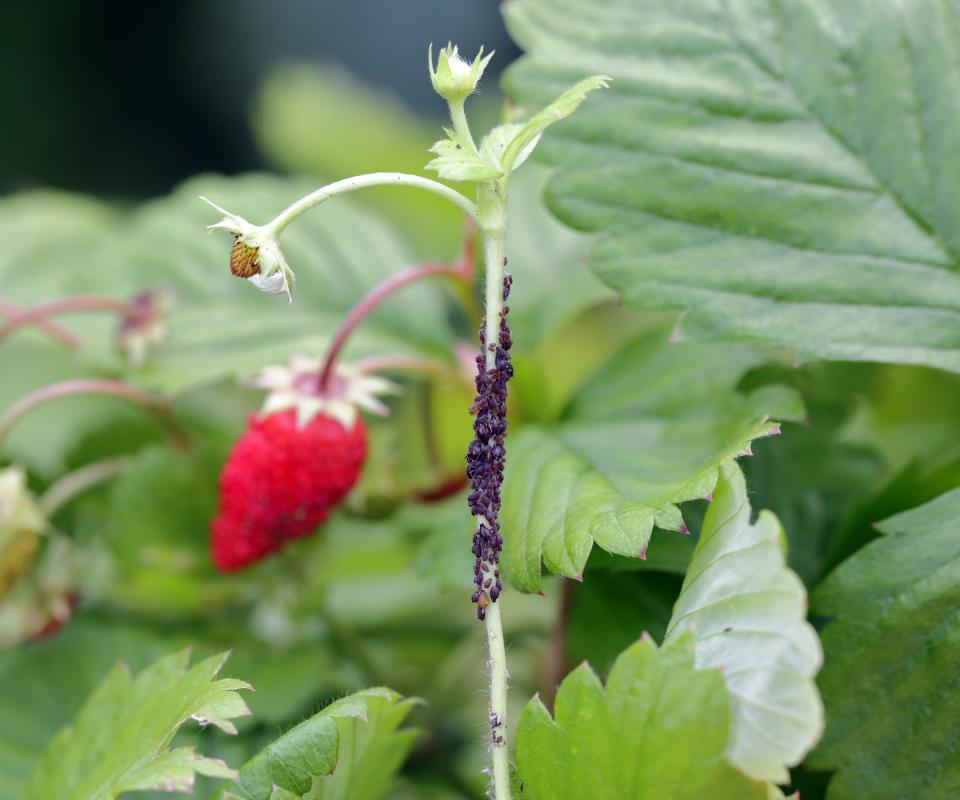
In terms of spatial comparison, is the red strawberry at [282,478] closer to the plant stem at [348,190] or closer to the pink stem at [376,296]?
the pink stem at [376,296]

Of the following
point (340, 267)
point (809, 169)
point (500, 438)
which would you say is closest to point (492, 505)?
point (500, 438)

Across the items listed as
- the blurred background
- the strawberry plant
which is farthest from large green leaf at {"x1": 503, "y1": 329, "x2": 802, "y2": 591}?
the blurred background

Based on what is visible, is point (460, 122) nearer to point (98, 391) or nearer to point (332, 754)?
point (332, 754)

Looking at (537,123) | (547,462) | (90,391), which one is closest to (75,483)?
(90,391)

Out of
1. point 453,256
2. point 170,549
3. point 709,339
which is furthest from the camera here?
point 453,256

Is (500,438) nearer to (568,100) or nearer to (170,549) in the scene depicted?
(568,100)

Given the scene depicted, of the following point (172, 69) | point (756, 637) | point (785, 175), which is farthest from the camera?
point (172, 69)
